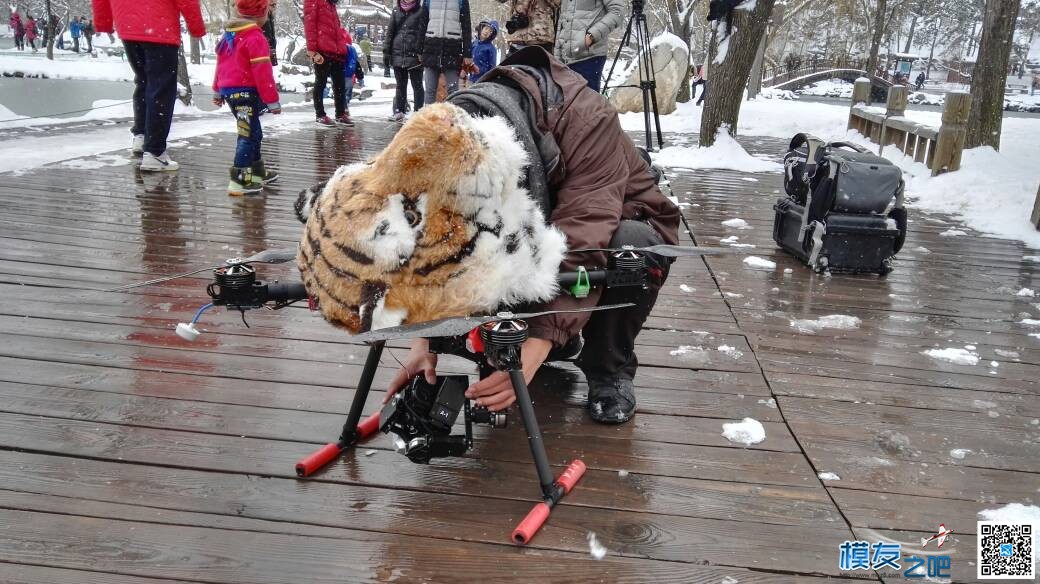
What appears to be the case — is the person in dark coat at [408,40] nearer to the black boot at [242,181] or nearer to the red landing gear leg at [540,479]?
the black boot at [242,181]

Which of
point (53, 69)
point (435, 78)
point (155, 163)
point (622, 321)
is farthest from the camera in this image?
point (53, 69)

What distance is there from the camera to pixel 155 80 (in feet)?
17.3

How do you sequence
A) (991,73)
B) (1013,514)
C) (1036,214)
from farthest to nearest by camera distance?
(991,73)
(1036,214)
(1013,514)

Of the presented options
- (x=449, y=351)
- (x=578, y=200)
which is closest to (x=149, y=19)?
(x=449, y=351)

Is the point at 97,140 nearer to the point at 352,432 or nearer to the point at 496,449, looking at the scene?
the point at 352,432

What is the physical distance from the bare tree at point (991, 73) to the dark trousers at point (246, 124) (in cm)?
689

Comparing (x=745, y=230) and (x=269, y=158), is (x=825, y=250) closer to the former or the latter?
(x=745, y=230)

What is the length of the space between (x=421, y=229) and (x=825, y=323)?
220cm

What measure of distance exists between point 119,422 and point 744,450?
1711mm

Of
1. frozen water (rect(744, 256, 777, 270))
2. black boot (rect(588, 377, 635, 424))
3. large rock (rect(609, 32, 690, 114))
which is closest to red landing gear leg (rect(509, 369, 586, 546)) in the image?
black boot (rect(588, 377, 635, 424))

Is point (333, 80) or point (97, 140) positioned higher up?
point (333, 80)

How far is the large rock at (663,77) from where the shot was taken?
12.6 meters

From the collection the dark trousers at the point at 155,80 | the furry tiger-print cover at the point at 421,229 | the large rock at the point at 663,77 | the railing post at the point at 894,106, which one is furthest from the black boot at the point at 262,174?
the large rock at the point at 663,77

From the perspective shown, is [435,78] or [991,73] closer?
[991,73]
